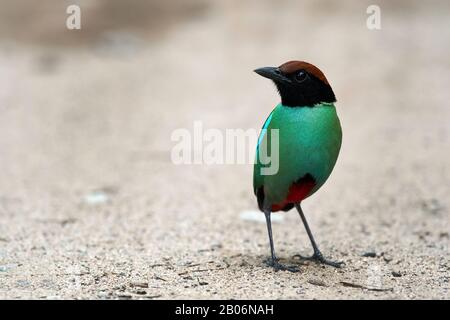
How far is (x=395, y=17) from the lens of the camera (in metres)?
10.9

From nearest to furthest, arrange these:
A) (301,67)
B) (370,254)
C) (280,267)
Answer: (301,67)
(280,267)
(370,254)

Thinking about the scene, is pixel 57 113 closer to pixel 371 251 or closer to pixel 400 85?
pixel 400 85

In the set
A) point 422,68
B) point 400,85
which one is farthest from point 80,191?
point 422,68

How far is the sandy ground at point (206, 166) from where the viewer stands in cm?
413

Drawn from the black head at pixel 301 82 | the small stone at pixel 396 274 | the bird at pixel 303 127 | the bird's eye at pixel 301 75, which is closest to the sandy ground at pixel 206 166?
the small stone at pixel 396 274

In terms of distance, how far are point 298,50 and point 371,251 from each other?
5622 millimetres

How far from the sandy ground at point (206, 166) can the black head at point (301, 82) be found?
991mm

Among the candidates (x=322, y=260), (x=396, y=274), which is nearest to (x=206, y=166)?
(x=322, y=260)

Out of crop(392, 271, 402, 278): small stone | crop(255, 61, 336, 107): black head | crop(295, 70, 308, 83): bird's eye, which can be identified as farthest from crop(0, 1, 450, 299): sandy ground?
crop(295, 70, 308, 83): bird's eye

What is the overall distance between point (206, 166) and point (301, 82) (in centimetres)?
356

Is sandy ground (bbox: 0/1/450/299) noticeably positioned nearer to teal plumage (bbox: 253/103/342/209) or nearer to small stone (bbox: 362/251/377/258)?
small stone (bbox: 362/251/377/258)

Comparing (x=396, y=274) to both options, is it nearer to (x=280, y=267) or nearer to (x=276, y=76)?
(x=280, y=267)

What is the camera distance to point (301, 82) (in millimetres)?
3949
